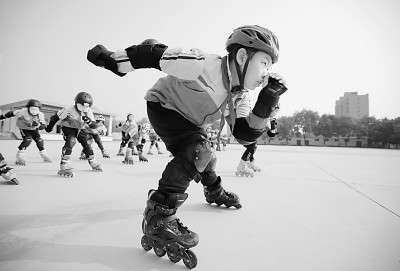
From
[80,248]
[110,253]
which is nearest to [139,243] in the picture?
[110,253]

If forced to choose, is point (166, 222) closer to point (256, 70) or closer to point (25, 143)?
point (256, 70)

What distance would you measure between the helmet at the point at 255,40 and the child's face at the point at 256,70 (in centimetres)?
4

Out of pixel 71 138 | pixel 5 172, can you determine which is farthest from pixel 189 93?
pixel 71 138

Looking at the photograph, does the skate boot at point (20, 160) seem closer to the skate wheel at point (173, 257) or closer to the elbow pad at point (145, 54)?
the elbow pad at point (145, 54)

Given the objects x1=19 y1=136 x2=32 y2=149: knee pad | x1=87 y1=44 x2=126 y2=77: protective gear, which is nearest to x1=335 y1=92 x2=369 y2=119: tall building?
x1=19 y1=136 x2=32 y2=149: knee pad

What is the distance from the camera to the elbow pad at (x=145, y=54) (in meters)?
1.42

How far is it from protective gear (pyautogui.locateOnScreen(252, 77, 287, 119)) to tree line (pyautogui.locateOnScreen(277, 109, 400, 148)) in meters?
55.8

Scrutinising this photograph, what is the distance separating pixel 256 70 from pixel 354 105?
10160 cm

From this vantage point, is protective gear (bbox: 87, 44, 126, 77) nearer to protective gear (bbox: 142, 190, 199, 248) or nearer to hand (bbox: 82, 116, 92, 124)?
protective gear (bbox: 142, 190, 199, 248)

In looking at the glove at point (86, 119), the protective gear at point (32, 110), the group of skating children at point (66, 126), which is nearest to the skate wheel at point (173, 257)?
the group of skating children at point (66, 126)

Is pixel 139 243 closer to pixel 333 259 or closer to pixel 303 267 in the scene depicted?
pixel 303 267

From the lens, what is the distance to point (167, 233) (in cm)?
131

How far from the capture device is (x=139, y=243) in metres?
1.44

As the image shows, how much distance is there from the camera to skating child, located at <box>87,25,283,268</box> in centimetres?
138
